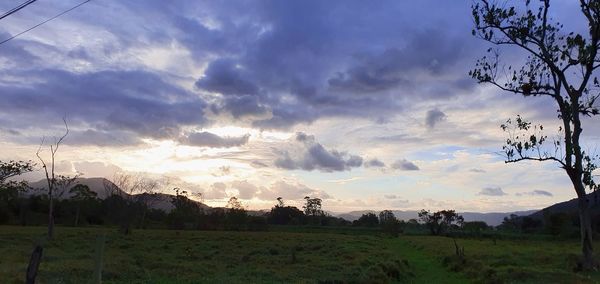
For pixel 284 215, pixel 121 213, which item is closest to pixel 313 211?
pixel 284 215

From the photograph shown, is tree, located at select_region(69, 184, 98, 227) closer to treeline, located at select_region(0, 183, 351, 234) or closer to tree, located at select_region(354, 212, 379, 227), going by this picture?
treeline, located at select_region(0, 183, 351, 234)

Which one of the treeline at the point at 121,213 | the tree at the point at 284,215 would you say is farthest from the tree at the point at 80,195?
the tree at the point at 284,215

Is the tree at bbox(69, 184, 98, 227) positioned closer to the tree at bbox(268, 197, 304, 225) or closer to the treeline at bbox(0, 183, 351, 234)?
the treeline at bbox(0, 183, 351, 234)

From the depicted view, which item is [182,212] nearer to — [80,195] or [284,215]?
[80,195]

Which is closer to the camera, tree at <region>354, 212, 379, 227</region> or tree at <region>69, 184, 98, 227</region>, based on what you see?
tree at <region>69, 184, 98, 227</region>

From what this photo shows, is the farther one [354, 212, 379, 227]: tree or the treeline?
[354, 212, 379, 227]: tree

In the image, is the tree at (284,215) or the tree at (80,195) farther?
the tree at (284,215)

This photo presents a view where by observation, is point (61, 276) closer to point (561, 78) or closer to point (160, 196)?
point (561, 78)

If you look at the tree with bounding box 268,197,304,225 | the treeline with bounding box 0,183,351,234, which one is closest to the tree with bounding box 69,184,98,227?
the treeline with bounding box 0,183,351,234

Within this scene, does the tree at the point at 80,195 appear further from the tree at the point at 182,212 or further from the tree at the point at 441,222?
the tree at the point at 441,222

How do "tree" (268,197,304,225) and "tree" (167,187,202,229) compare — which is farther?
"tree" (268,197,304,225)

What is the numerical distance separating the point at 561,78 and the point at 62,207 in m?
93.0

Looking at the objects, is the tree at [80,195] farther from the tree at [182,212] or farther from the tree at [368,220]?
the tree at [368,220]

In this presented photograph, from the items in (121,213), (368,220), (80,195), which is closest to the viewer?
(121,213)
